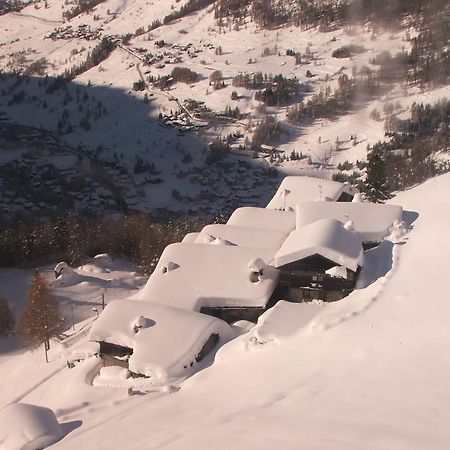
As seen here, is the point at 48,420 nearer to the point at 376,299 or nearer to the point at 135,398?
the point at 135,398

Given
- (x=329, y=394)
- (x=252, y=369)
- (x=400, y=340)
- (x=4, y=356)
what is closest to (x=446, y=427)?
(x=329, y=394)

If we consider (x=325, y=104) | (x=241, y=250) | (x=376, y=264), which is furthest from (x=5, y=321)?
(x=325, y=104)

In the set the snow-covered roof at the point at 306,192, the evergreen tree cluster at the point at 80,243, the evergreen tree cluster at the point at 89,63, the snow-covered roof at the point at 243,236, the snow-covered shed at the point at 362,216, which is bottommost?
the evergreen tree cluster at the point at 80,243

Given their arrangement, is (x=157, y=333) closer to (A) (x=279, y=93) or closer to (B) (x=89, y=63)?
(A) (x=279, y=93)

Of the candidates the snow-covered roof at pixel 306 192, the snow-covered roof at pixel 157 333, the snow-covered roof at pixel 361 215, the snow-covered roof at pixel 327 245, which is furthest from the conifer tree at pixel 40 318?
the snow-covered roof at pixel 306 192

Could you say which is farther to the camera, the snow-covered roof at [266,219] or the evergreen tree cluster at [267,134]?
the evergreen tree cluster at [267,134]

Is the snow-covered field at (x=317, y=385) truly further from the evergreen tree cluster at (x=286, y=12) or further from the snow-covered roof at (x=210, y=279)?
the evergreen tree cluster at (x=286, y=12)

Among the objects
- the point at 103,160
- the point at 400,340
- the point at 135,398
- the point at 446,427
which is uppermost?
the point at 446,427

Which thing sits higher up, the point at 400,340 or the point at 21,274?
the point at 400,340
